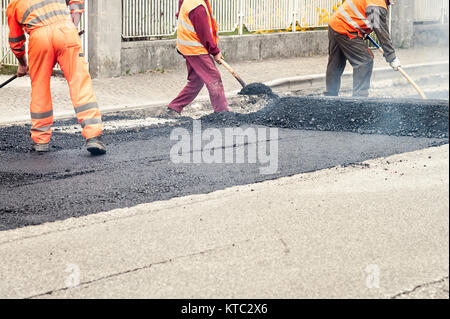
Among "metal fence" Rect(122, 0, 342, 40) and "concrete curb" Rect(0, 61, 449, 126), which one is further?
"metal fence" Rect(122, 0, 342, 40)

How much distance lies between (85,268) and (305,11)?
13452mm

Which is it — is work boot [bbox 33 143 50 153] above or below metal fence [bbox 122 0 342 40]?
below

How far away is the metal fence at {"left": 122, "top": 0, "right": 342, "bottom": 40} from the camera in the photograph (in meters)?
13.8

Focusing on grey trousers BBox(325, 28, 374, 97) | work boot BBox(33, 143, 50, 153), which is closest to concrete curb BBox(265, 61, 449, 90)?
grey trousers BBox(325, 28, 374, 97)

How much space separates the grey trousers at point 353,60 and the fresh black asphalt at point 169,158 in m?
1.30

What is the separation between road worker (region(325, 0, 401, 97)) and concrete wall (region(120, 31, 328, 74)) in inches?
160

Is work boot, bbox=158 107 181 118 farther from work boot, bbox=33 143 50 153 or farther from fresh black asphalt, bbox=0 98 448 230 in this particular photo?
work boot, bbox=33 143 50 153

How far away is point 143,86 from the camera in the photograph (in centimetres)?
1257

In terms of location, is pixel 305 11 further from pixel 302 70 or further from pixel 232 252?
pixel 232 252

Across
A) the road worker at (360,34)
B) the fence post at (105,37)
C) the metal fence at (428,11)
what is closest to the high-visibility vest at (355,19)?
the road worker at (360,34)

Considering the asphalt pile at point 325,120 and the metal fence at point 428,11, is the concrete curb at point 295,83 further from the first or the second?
the metal fence at point 428,11

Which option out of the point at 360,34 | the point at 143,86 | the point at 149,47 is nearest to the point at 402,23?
the point at 149,47

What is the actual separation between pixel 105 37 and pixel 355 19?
4297 mm

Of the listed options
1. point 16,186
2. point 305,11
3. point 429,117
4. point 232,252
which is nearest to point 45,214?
point 16,186
